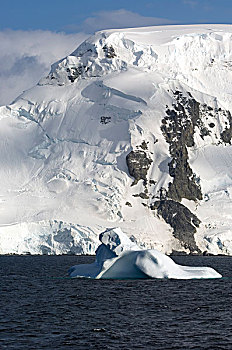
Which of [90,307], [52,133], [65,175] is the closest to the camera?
[90,307]

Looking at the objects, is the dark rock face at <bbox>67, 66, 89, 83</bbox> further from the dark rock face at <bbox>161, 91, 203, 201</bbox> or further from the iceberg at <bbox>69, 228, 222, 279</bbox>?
the iceberg at <bbox>69, 228, 222, 279</bbox>

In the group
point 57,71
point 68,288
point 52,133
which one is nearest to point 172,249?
point 52,133

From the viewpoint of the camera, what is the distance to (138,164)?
164 m

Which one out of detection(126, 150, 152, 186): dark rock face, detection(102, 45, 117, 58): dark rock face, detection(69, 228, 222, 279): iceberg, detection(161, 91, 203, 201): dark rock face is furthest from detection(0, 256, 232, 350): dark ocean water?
detection(102, 45, 117, 58): dark rock face

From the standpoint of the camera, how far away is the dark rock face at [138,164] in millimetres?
162875

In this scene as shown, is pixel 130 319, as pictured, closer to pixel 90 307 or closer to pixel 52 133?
pixel 90 307

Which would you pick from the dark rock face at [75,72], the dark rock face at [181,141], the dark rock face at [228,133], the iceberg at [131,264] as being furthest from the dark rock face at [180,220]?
the iceberg at [131,264]

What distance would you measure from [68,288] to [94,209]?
84.0m

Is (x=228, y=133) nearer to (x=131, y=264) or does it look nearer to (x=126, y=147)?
(x=126, y=147)

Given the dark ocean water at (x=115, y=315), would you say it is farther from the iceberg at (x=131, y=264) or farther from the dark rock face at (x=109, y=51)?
the dark rock face at (x=109, y=51)

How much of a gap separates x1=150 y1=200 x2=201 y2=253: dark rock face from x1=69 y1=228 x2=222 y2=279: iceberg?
261ft

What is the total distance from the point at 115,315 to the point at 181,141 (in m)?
136

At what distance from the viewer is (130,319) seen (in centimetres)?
4394

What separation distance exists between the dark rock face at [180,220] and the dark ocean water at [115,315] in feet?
271
